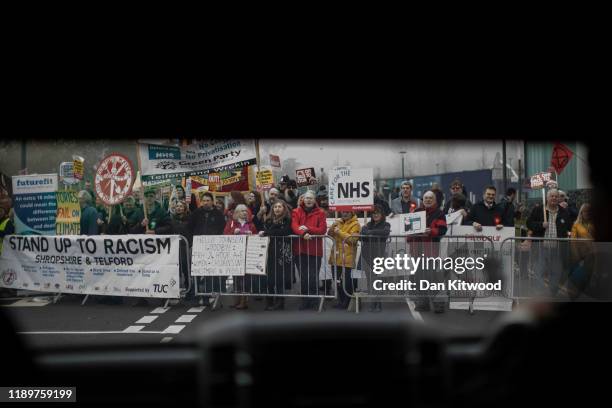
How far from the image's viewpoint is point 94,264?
11.0 m

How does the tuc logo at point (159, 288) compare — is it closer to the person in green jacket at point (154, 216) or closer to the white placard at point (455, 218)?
the person in green jacket at point (154, 216)

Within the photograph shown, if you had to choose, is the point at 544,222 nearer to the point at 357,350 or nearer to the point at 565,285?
the point at 565,285

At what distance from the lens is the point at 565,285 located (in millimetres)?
7457

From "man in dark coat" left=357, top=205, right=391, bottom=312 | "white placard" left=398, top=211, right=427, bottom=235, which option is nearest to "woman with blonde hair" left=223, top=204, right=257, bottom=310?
"man in dark coat" left=357, top=205, right=391, bottom=312

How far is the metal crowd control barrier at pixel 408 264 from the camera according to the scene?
920cm

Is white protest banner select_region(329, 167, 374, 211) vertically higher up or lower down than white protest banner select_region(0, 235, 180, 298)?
higher up

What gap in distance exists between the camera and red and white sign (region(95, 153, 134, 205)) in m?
9.23

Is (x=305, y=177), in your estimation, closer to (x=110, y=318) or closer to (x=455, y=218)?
(x=455, y=218)

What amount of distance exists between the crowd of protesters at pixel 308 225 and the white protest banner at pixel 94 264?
0.85ft

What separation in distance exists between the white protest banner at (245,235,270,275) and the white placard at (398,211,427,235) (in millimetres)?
2083

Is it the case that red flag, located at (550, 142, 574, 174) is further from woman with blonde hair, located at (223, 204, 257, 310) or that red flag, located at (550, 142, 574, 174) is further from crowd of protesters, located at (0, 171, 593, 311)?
woman with blonde hair, located at (223, 204, 257, 310)

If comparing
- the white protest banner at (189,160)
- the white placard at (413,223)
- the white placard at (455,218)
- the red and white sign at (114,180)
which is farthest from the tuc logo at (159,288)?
the white placard at (455,218)

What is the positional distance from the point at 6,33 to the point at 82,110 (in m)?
1.03

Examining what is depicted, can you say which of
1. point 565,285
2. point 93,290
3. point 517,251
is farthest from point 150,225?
point 565,285
